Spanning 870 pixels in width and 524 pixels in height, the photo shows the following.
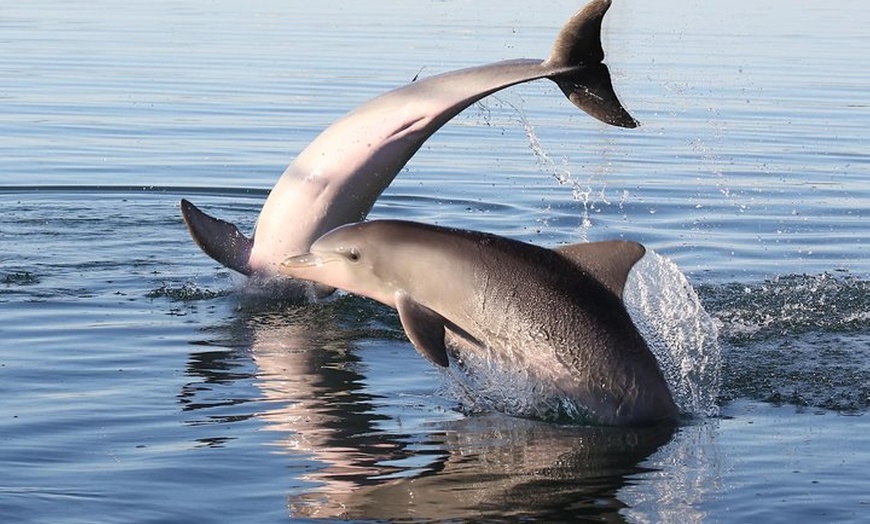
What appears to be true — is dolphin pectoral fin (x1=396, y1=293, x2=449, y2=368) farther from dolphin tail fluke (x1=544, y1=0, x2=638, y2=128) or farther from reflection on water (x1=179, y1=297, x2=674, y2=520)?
dolphin tail fluke (x1=544, y1=0, x2=638, y2=128)

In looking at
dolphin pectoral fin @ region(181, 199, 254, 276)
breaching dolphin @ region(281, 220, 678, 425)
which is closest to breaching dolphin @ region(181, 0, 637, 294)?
dolphin pectoral fin @ region(181, 199, 254, 276)

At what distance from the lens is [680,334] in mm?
11422

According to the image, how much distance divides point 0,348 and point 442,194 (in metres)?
8.51

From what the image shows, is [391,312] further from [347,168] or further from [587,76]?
[587,76]

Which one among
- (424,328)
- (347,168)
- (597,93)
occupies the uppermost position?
(597,93)

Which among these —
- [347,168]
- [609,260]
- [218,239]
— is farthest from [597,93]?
[218,239]

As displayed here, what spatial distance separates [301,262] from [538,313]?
193 cm

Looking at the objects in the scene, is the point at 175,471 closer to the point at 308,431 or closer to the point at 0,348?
the point at 308,431

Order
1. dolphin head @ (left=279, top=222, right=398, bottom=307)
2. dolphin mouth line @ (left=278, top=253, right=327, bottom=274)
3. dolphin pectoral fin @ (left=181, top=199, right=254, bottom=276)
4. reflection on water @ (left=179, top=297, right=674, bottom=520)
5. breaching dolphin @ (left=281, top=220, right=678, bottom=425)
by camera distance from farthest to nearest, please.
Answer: dolphin pectoral fin @ (left=181, top=199, right=254, bottom=276) < dolphin mouth line @ (left=278, top=253, right=327, bottom=274) < dolphin head @ (left=279, top=222, right=398, bottom=307) < breaching dolphin @ (left=281, top=220, right=678, bottom=425) < reflection on water @ (left=179, top=297, right=674, bottom=520)

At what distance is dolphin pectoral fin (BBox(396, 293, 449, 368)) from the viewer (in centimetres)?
920

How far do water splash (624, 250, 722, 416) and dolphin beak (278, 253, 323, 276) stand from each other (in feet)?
7.55

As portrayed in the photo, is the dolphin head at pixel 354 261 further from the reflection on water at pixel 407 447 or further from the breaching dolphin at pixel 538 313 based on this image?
the reflection on water at pixel 407 447

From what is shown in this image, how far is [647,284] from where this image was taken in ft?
43.5

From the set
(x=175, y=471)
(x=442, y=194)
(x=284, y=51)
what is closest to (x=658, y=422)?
(x=175, y=471)
